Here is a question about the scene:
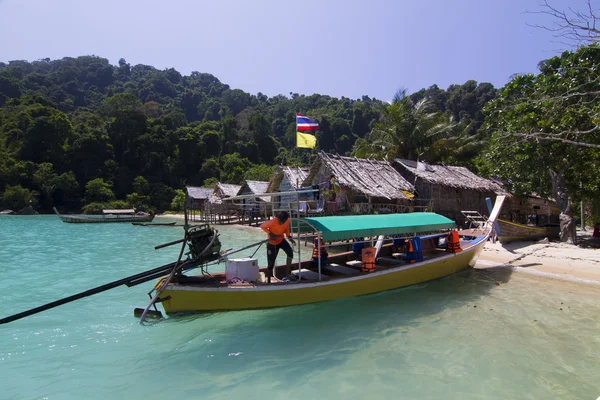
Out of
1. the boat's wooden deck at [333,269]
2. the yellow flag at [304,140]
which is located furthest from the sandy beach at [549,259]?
the yellow flag at [304,140]

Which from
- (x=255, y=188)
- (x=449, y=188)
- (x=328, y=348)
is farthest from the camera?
(x=255, y=188)

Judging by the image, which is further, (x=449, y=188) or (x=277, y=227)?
(x=449, y=188)

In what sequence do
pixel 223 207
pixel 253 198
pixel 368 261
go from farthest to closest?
1. pixel 223 207
2. pixel 253 198
3. pixel 368 261

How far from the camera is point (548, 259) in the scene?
452 inches

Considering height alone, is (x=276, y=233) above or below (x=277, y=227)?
below

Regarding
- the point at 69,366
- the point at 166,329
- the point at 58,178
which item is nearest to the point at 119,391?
the point at 69,366

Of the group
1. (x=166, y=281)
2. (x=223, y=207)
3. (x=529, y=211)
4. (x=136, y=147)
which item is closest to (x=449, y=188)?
(x=529, y=211)

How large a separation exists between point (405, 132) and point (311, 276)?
58.0 ft

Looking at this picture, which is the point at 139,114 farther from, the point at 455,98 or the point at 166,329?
the point at 166,329

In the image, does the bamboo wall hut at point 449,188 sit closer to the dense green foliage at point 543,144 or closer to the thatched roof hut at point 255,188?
the dense green foliage at point 543,144

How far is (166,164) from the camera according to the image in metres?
50.0

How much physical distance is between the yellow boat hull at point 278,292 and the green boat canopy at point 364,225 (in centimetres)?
89

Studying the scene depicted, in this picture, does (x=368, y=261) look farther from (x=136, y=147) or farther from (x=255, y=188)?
(x=136, y=147)

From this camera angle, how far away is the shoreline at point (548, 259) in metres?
9.85
